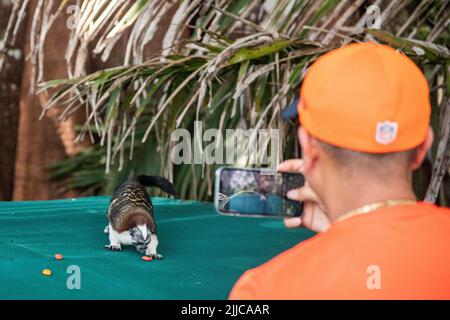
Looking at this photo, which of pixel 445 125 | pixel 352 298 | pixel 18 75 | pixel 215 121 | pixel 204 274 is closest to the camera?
pixel 352 298

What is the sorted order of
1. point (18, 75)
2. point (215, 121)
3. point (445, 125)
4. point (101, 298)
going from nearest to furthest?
point (101, 298), point (445, 125), point (215, 121), point (18, 75)

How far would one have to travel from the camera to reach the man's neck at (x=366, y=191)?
3.38ft

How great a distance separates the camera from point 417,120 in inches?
41.0

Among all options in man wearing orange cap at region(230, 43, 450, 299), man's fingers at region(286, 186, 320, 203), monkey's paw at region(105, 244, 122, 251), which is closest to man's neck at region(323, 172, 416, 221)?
man wearing orange cap at region(230, 43, 450, 299)

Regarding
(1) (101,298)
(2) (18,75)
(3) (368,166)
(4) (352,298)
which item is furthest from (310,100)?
(2) (18,75)

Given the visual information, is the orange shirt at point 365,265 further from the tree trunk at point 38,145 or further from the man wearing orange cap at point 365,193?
the tree trunk at point 38,145

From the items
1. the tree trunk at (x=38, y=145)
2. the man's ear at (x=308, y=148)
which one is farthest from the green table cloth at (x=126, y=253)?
the tree trunk at (x=38, y=145)

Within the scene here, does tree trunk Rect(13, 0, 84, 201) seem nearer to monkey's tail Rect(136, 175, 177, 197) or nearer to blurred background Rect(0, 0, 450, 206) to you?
blurred background Rect(0, 0, 450, 206)

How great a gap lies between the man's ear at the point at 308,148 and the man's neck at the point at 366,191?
0.05m

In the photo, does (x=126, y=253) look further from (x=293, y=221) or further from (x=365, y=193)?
(x=365, y=193)

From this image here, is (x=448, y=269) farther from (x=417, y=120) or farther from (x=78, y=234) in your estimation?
(x=78, y=234)

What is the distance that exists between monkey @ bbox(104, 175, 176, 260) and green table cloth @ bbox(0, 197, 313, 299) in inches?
1.5

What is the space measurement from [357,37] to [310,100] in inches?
71.2

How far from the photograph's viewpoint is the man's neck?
1031mm
